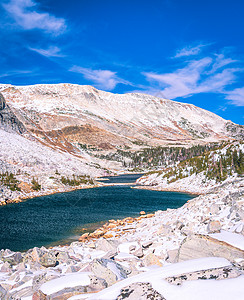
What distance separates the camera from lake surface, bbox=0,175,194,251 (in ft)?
81.3

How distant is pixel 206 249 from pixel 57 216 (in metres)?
29.5

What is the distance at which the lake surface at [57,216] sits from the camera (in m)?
24.8

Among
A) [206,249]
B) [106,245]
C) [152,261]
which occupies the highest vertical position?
[206,249]

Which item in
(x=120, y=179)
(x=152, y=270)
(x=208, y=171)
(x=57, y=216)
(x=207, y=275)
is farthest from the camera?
(x=120, y=179)

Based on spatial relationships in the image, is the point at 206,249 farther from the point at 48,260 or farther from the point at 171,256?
the point at 48,260

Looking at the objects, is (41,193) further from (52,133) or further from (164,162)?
(52,133)

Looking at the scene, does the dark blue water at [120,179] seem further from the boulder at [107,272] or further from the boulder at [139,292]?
the boulder at [139,292]

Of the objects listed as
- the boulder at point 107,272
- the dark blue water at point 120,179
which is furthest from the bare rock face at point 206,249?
the dark blue water at point 120,179

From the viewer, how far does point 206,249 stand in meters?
8.62

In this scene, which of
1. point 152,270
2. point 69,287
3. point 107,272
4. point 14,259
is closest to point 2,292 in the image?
point 69,287

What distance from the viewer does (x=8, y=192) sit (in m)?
44.7

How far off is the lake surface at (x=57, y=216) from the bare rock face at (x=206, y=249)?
695 inches

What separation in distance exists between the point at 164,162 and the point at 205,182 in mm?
112172

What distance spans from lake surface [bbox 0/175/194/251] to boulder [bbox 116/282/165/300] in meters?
19.9
